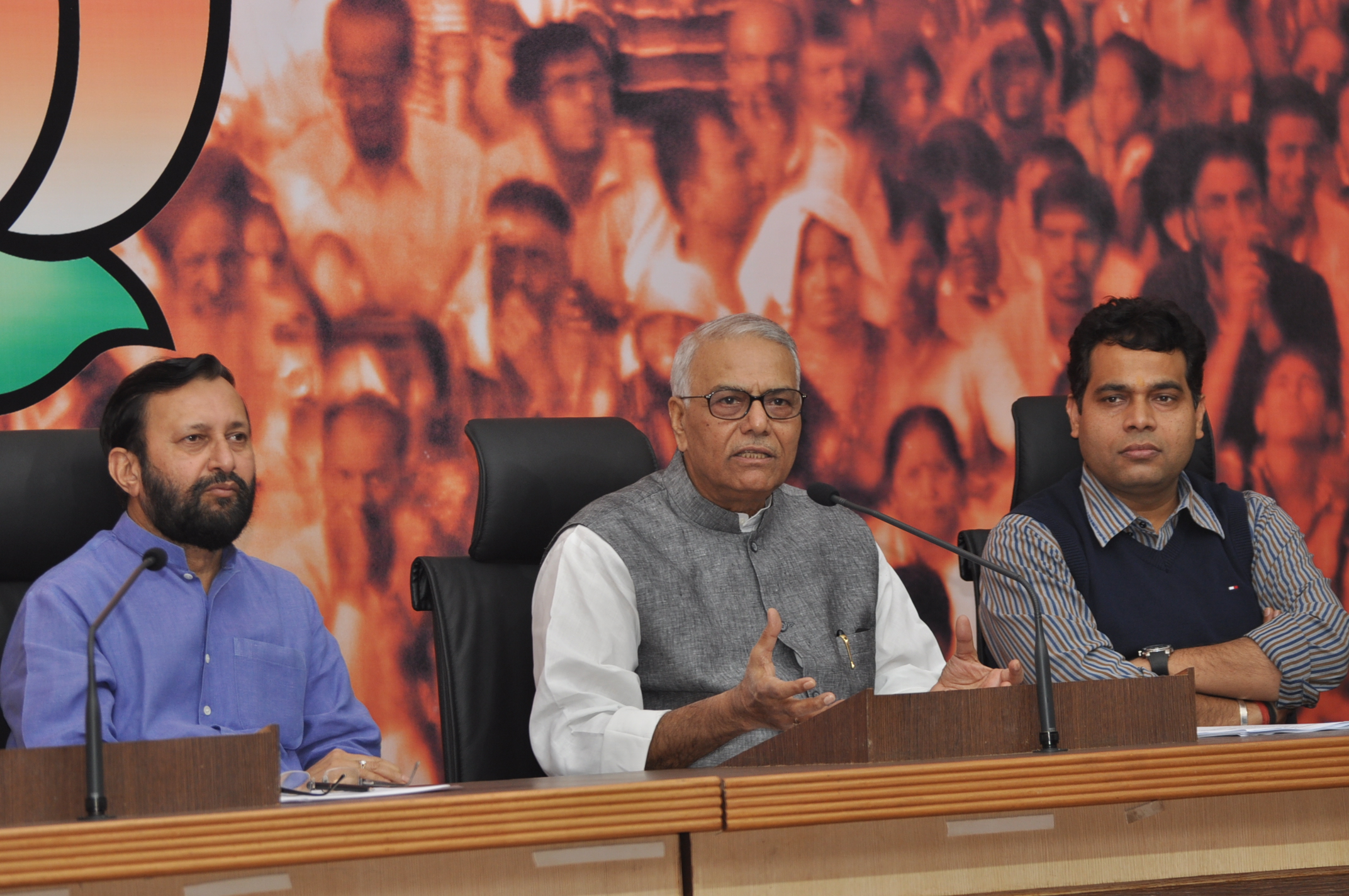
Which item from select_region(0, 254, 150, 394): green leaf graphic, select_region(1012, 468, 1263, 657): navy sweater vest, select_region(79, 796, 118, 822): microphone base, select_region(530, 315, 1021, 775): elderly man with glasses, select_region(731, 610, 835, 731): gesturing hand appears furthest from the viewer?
select_region(0, 254, 150, 394): green leaf graphic

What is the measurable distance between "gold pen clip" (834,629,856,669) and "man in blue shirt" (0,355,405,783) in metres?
0.82

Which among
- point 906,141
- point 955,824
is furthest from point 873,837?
point 906,141

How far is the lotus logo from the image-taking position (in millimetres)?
2600

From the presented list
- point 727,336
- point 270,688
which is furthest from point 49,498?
point 727,336

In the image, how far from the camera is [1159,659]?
228 cm

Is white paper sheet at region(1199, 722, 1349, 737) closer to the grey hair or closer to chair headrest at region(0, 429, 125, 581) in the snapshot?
the grey hair

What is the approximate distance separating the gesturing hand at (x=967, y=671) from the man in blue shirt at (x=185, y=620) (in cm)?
81

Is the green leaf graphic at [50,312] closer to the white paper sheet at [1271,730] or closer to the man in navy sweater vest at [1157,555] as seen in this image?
the man in navy sweater vest at [1157,555]

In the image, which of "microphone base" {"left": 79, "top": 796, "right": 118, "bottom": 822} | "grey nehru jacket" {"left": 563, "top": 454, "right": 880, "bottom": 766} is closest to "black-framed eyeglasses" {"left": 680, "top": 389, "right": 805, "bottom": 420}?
"grey nehru jacket" {"left": 563, "top": 454, "right": 880, "bottom": 766}

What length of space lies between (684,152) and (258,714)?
5.15ft

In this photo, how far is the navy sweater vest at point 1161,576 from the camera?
8.04 feet

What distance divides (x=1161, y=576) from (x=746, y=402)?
895 millimetres

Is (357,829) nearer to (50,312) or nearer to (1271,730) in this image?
(1271,730)

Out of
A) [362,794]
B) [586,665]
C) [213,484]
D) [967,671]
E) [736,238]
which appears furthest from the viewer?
[736,238]
